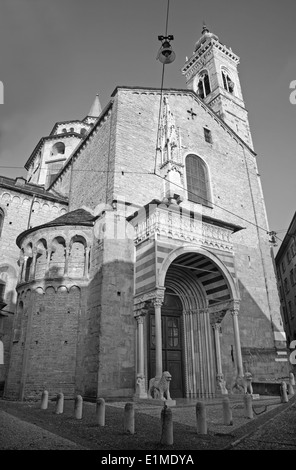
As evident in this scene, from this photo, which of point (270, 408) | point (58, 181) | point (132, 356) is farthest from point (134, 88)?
point (270, 408)

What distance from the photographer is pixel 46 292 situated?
14.5 m

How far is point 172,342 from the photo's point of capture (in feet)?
51.1

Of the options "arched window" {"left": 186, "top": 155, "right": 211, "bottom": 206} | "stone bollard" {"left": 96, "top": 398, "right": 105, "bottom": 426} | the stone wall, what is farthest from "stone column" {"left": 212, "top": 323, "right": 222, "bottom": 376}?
the stone wall

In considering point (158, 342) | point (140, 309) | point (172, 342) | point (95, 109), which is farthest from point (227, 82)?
point (158, 342)

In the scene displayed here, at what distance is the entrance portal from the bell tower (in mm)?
18313

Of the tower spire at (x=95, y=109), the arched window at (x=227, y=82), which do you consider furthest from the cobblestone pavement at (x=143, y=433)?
the tower spire at (x=95, y=109)

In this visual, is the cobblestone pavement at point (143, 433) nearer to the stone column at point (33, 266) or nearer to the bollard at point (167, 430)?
the bollard at point (167, 430)

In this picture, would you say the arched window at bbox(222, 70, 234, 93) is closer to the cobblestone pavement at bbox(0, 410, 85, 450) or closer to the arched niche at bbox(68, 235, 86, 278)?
the arched niche at bbox(68, 235, 86, 278)

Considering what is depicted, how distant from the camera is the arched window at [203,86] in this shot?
116ft

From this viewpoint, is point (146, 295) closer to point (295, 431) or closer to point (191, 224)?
point (191, 224)

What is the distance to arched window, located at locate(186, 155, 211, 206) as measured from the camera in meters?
19.0

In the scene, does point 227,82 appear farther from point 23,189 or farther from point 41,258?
point 41,258

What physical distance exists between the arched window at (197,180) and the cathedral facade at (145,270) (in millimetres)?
84

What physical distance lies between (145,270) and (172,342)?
4.23 meters
